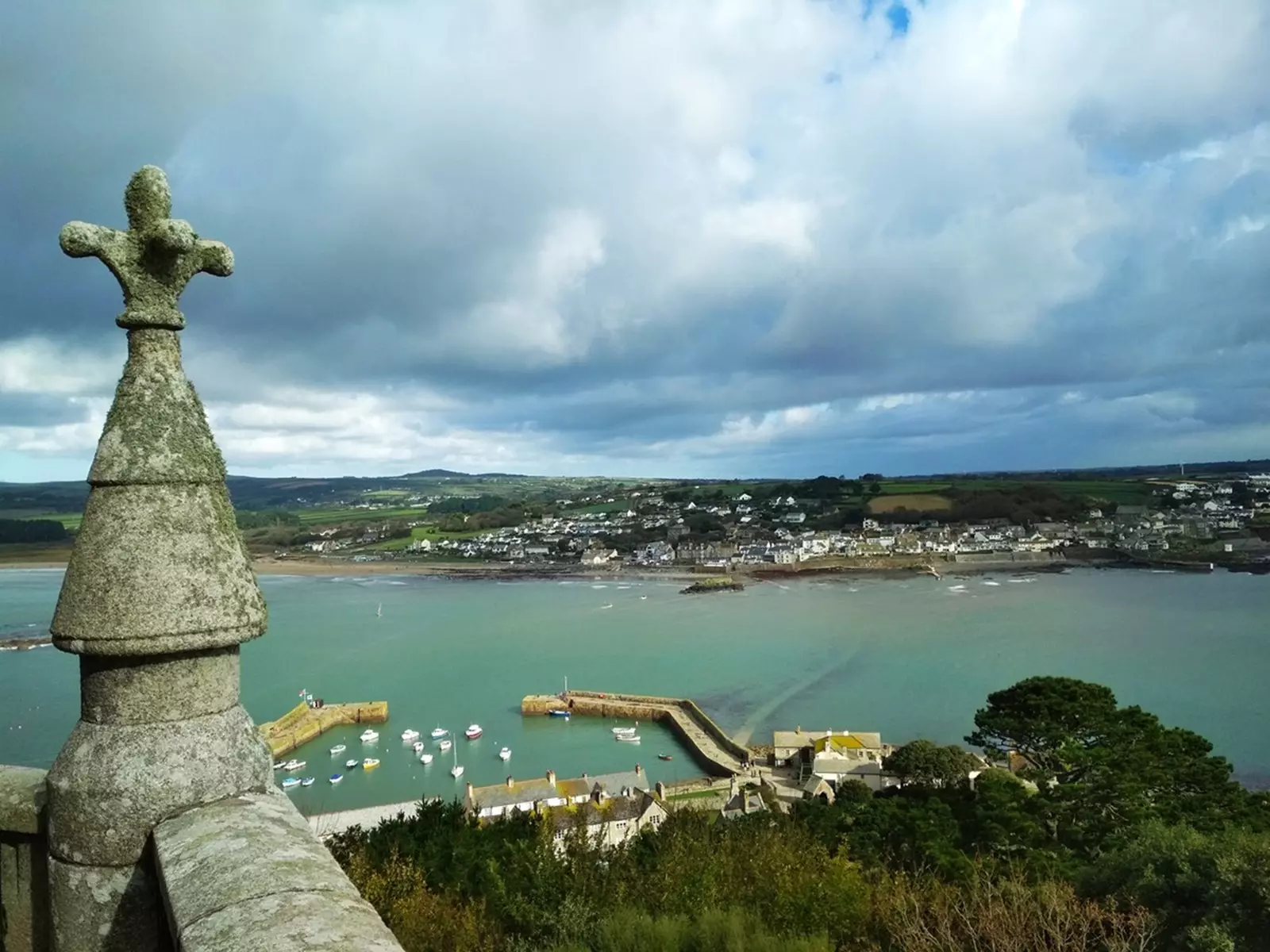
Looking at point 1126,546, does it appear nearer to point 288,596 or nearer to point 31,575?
point 288,596

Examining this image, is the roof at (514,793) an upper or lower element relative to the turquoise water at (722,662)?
upper

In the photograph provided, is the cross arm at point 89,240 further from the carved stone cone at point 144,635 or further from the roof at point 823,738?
the roof at point 823,738

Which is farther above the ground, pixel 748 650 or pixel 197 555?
pixel 197 555

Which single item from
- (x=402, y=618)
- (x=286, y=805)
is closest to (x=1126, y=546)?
(x=402, y=618)

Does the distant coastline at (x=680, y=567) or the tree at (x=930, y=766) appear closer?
the tree at (x=930, y=766)

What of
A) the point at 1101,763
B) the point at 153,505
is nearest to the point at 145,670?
the point at 153,505

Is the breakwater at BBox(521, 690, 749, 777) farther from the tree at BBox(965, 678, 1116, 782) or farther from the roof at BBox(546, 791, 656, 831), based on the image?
the tree at BBox(965, 678, 1116, 782)

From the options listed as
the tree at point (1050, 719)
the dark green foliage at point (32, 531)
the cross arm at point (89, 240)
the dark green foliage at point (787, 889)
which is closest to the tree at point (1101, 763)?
the tree at point (1050, 719)
